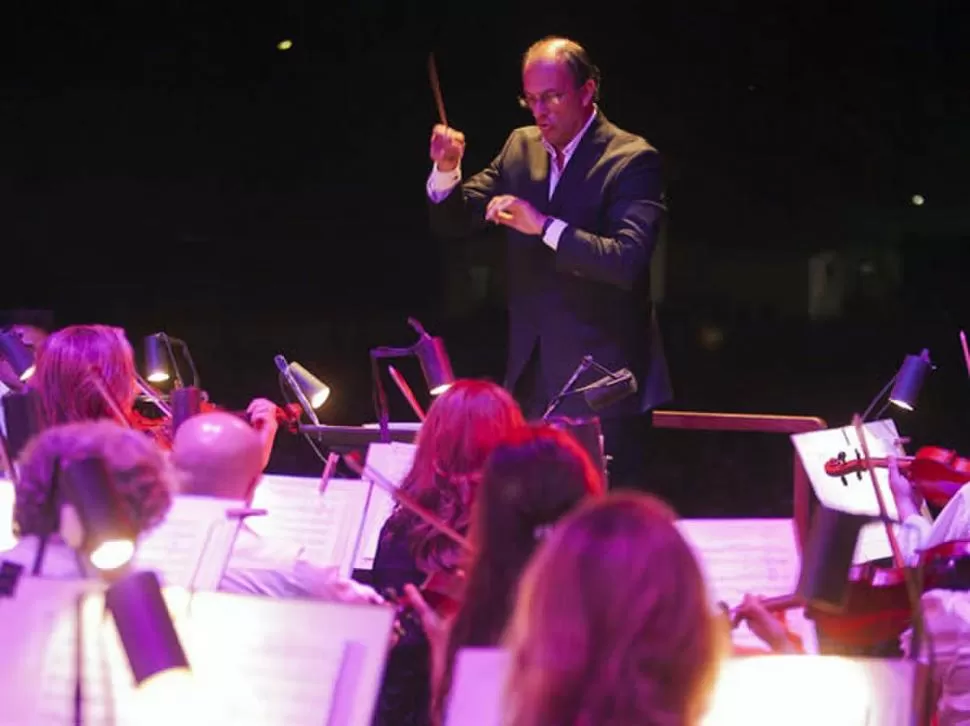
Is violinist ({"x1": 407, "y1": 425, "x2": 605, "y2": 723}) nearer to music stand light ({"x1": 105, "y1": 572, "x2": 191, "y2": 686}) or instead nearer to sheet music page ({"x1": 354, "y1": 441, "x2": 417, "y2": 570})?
music stand light ({"x1": 105, "y1": 572, "x2": 191, "y2": 686})

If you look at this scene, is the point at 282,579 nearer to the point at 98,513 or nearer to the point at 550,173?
the point at 98,513

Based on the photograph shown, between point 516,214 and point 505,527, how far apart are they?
4.94ft

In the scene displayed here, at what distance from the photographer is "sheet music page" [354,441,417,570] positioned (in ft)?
10.4

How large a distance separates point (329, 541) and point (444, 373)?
75cm

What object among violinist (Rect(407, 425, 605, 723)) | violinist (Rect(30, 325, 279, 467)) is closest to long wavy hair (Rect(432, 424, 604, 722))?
violinist (Rect(407, 425, 605, 723))

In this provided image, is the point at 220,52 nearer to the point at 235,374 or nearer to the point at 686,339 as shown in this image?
the point at 235,374

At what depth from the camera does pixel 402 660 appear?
9.21ft

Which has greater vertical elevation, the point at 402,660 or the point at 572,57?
the point at 572,57

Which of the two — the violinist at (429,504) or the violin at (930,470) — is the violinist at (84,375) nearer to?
the violinist at (429,504)

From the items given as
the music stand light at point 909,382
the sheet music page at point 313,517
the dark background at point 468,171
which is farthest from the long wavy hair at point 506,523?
the dark background at point 468,171

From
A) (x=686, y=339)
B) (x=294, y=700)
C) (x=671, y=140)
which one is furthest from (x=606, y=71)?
(x=294, y=700)

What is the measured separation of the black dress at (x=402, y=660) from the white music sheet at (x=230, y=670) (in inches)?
31.4

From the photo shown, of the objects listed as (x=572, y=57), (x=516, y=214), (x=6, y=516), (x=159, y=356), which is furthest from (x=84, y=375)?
(x=572, y=57)

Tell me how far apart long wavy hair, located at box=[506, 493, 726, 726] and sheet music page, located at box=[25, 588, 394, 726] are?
12.6 inches
